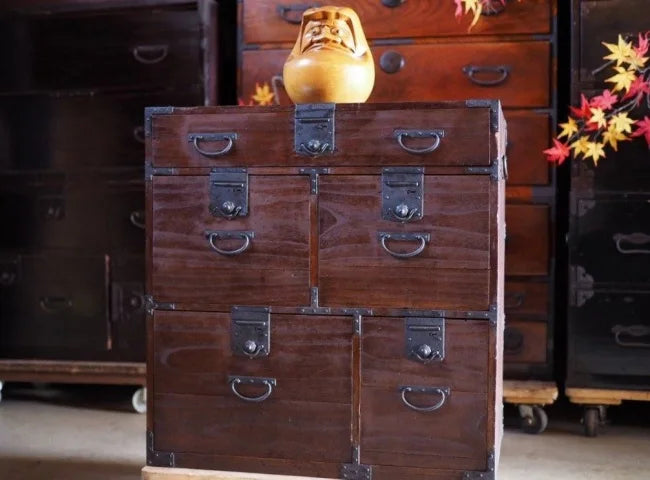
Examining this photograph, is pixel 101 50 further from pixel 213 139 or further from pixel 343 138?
pixel 343 138

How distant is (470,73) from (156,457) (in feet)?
3.72

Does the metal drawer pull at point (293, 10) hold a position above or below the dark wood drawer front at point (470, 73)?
above

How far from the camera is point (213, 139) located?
1397 millimetres

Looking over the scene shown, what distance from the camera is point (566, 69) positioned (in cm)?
205

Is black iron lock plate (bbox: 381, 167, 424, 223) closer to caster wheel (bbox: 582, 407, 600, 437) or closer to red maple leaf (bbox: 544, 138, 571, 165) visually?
red maple leaf (bbox: 544, 138, 571, 165)

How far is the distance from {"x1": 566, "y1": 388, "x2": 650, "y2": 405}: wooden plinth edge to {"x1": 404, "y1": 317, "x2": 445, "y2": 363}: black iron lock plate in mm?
630

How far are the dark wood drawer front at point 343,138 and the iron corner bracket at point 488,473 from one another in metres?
0.52

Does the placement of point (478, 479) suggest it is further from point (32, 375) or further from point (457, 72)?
point (32, 375)

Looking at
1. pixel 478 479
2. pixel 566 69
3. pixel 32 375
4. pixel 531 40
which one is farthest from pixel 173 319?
pixel 566 69

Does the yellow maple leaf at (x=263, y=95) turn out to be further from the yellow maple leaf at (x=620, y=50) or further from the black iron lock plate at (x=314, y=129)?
the yellow maple leaf at (x=620, y=50)

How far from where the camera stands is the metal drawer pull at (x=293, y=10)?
1.89 m

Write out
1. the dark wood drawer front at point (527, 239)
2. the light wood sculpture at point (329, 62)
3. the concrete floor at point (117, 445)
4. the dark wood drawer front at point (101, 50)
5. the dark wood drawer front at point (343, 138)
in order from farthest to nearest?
1. the dark wood drawer front at point (101, 50)
2. the dark wood drawer front at point (527, 239)
3. the concrete floor at point (117, 445)
4. the light wood sculpture at point (329, 62)
5. the dark wood drawer front at point (343, 138)

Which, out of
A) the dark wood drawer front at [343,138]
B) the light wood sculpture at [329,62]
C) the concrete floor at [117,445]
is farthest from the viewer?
the concrete floor at [117,445]

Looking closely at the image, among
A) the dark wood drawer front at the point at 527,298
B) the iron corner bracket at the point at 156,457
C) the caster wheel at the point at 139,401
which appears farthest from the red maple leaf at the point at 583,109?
the caster wheel at the point at 139,401
